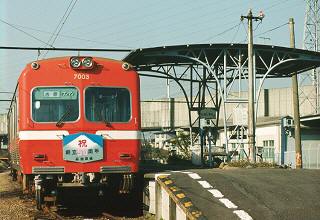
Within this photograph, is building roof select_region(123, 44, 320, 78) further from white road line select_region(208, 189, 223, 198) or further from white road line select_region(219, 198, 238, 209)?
white road line select_region(219, 198, 238, 209)

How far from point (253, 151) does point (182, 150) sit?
20.4 m

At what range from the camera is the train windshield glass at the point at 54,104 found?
11.5 meters

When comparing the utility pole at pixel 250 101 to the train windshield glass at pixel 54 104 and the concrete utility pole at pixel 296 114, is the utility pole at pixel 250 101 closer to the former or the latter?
the concrete utility pole at pixel 296 114

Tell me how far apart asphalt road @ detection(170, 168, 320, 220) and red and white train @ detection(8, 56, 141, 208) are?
65.4 inches

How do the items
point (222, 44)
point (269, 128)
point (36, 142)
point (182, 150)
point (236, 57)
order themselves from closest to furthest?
point (36, 142) < point (222, 44) < point (236, 57) < point (269, 128) < point (182, 150)

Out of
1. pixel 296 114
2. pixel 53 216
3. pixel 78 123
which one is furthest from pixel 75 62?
pixel 296 114

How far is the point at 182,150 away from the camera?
4128 cm

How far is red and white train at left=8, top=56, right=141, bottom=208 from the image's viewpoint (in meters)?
11.4

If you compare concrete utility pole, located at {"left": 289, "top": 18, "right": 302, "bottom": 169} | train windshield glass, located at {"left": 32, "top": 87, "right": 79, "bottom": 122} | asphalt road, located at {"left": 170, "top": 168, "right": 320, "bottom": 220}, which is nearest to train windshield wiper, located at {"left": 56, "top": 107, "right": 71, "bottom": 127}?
train windshield glass, located at {"left": 32, "top": 87, "right": 79, "bottom": 122}

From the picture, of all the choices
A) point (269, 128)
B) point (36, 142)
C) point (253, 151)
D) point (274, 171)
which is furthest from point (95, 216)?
point (269, 128)

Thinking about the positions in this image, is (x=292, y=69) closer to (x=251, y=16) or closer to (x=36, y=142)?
(x=251, y=16)

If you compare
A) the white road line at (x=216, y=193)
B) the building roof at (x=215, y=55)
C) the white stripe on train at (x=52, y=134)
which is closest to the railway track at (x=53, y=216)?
the white stripe on train at (x=52, y=134)

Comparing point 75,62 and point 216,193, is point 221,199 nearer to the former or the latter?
point 216,193

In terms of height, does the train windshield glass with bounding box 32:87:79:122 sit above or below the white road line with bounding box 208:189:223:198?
above
